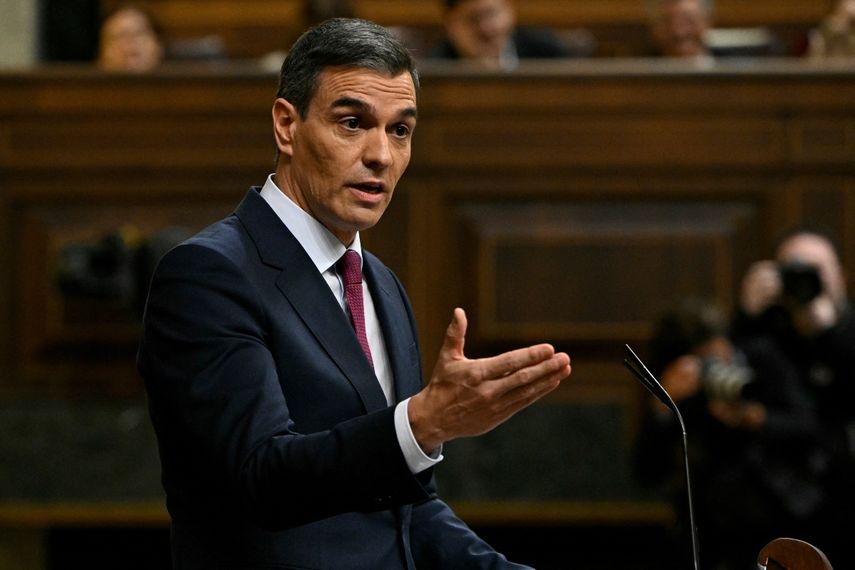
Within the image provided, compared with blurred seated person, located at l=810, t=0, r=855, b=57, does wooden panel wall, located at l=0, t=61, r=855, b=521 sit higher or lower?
lower

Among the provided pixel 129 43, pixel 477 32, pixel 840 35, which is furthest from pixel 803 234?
pixel 129 43

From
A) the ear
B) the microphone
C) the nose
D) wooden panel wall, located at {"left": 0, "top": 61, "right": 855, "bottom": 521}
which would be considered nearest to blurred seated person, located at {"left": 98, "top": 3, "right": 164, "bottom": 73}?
wooden panel wall, located at {"left": 0, "top": 61, "right": 855, "bottom": 521}

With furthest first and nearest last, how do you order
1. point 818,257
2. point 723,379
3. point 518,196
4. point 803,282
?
point 518,196
point 818,257
point 803,282
point 723,379

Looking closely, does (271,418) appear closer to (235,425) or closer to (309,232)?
(235,425)

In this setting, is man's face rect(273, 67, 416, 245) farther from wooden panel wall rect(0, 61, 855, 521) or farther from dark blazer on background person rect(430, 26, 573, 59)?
dark blazer on background person rect(430, 26, 573, 59)

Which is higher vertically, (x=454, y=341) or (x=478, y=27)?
(x=454, y=341)

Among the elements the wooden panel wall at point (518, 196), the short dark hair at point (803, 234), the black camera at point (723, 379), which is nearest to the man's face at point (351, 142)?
the black camera at point (723, 379)

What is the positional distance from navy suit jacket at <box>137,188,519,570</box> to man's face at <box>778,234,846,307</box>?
2.54m

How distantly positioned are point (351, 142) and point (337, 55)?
0.36 ft

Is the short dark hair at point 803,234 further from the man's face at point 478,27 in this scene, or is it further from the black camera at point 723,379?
the man's face at point 478,27

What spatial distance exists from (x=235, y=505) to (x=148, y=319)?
25 centimetres

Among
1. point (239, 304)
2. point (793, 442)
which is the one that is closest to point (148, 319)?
point (239, 304)

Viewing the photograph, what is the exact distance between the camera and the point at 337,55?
1.81 metres

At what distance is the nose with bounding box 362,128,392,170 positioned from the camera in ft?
5.95
